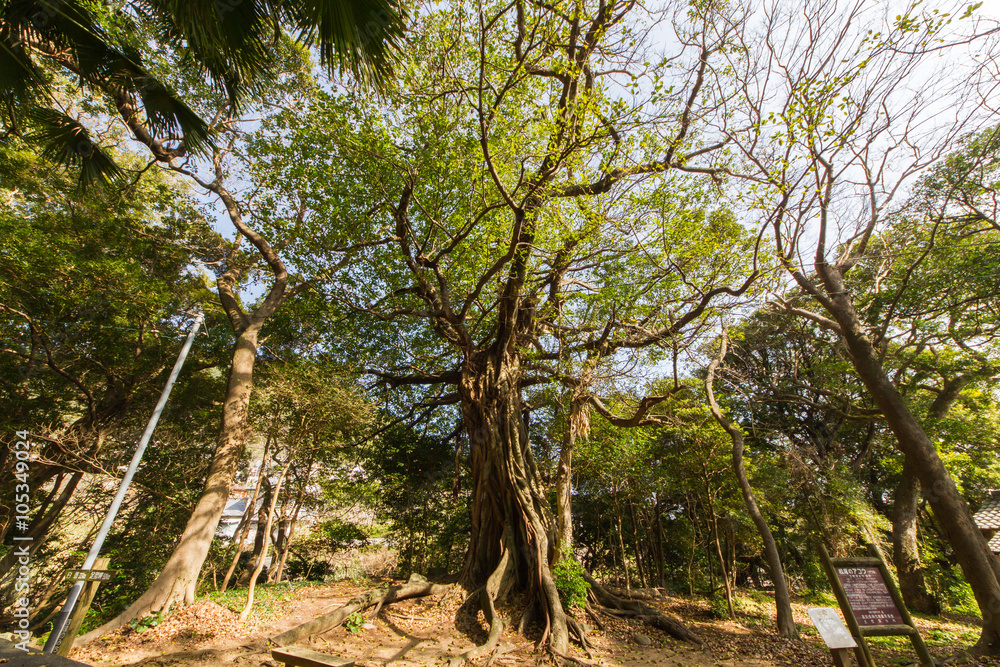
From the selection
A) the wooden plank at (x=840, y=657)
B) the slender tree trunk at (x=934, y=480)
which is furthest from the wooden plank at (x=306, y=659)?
the slender tree trunk at (x=934, y=480)

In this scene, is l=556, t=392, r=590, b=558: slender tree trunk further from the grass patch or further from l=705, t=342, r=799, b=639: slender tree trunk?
the grass patch

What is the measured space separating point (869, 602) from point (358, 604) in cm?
619

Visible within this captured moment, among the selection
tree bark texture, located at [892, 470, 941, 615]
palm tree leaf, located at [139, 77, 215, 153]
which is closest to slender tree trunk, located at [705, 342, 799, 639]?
tree bark texture, located at [892, 470, 941, 615]

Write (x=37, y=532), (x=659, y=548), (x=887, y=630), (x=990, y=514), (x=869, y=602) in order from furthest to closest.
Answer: (x=990, y=514)
(x=659, y=548)
(x=37, y=532)
(x=869, y=602)
(x=887, y=630)

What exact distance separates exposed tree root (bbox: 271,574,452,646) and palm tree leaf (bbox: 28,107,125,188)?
5956mm

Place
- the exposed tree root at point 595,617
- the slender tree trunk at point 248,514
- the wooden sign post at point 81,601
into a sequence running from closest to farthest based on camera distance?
the wooden sign post at point 81,601 → the exposed tree root at point 595,617 → the slender tree trunk at point 248,514

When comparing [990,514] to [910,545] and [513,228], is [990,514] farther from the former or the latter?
[513,228]

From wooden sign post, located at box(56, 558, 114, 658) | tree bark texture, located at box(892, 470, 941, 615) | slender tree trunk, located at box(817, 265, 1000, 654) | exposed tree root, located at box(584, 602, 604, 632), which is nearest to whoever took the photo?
wooden sign post, located at box(56, 558, 114, 658)

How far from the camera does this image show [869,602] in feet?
14.5

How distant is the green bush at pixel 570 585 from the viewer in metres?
5.90

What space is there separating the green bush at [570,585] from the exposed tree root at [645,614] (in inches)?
20.4

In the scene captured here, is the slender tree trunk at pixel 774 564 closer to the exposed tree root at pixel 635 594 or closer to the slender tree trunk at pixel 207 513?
the exposed tree root at pixel 635 594

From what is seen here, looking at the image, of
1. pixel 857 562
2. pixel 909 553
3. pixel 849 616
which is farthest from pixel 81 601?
pixel 909 553

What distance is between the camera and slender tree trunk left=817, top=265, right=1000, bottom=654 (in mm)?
4844
